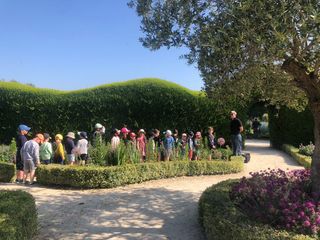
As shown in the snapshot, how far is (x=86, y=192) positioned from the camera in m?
9.69

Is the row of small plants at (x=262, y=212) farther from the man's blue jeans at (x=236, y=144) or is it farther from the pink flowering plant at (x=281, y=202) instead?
the man's blue jeans at (x=236, y=144)

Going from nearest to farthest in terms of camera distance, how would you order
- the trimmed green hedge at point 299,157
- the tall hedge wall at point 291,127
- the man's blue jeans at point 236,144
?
1. the trimmed green hedge at point 299,157
2. the man's blue jeans at point 236,144
3. the tall hedge wall at point 291,127

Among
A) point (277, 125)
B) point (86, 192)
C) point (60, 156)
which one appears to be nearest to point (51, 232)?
point (86, 192)

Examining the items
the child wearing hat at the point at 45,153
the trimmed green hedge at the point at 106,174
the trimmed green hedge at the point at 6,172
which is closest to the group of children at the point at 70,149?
the child wearing hat at the point at 45,153

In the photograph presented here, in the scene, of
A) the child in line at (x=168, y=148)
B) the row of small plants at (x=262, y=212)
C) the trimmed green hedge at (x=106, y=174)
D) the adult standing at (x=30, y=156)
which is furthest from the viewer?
the child in line at (x=168, y=148)

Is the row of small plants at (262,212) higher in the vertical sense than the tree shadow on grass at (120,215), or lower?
higher

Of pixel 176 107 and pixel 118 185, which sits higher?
pixel 176 107

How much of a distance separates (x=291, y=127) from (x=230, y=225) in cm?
1545

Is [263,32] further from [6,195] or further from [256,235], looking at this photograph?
[6,195]

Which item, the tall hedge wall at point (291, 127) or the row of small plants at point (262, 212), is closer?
the row of small plants at point (262, 212)

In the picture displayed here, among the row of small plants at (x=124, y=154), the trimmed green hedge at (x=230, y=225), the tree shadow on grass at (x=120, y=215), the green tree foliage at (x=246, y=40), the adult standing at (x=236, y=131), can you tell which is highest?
the green tree foliage at (x=246, y=40)

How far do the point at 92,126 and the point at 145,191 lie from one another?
7710 mm

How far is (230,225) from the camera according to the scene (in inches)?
195

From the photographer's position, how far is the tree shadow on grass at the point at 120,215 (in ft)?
20.7
